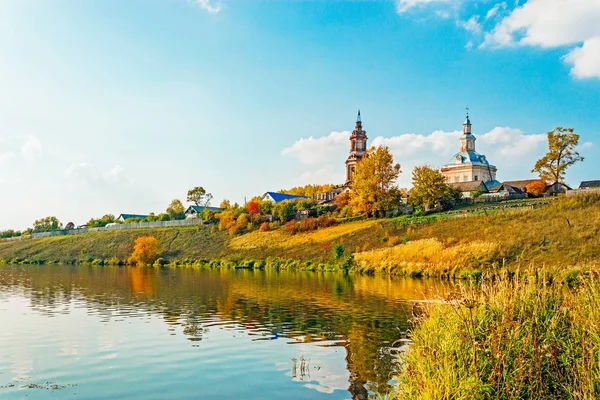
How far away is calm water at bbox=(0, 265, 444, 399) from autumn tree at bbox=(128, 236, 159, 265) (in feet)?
161

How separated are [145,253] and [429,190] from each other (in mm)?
46964

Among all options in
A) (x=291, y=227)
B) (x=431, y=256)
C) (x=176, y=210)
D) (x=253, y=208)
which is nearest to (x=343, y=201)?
(x=291, y=227)

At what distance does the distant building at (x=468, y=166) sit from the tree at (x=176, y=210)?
68.1 m

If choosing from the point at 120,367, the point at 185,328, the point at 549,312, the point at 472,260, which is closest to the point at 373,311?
the point at 185,328

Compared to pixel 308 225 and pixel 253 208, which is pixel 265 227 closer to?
pixel 308 225

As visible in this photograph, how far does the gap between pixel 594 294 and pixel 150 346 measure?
1564 cm

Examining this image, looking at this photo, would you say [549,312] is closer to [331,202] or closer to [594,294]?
[594,294]

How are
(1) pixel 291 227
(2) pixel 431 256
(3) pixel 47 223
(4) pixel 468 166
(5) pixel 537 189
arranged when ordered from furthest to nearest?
(3) pixel 47 223, (4) pixel 468 166, (5) pixel 537 189, (1) pixel 291 227, (2) pixel 431 256

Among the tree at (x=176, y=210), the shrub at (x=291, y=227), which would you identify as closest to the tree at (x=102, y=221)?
the tree at (x=176, y=210)

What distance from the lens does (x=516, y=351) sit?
10.3 meters

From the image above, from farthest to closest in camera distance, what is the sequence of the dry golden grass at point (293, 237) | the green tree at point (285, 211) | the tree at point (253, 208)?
the tree at point (253, 208), the green tree at point (285, 211), the dry golden grass at point (293, 237)

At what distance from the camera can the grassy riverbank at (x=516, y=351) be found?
966 centimetres

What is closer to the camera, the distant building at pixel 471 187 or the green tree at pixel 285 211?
the green tree at pixel 285 211

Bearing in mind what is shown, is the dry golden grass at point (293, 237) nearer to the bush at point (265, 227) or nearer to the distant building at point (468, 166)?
the bush at point (265, 227)
